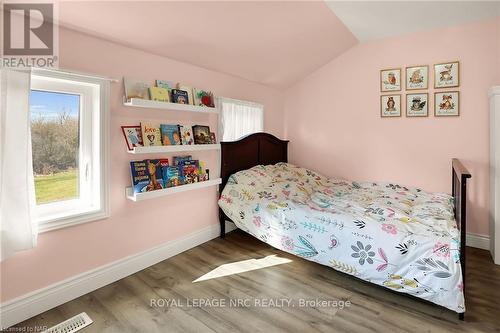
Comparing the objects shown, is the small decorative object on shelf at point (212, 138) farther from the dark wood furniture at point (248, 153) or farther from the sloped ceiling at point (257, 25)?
the sloped ceiling at point (257, 25)

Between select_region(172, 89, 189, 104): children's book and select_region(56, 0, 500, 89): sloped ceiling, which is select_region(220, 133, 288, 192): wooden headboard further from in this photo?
select_region(56, 0, 500, 89): sloped ceiling

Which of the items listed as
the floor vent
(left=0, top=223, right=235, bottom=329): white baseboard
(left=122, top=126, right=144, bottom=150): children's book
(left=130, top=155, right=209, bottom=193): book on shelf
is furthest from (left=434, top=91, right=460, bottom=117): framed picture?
the floor vent

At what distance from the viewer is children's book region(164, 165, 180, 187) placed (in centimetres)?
252

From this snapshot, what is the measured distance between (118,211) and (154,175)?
409mm

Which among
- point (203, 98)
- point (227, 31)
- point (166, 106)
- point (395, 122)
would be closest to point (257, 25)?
point (227, 31)

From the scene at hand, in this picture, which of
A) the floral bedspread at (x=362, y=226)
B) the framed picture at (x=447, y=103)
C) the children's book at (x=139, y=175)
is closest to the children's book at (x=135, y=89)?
the children's book at (x=139, y=175)

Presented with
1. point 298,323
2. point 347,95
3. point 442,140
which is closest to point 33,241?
point 298,323

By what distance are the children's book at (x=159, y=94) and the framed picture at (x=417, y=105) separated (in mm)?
2717

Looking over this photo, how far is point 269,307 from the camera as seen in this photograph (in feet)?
6.37

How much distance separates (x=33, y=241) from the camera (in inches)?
69.1

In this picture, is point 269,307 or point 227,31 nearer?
point 269,307

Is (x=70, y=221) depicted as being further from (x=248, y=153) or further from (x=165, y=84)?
(x=248, y=153)

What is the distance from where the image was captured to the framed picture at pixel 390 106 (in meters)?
3.37

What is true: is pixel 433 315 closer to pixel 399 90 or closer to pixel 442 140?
pixel 442 140
